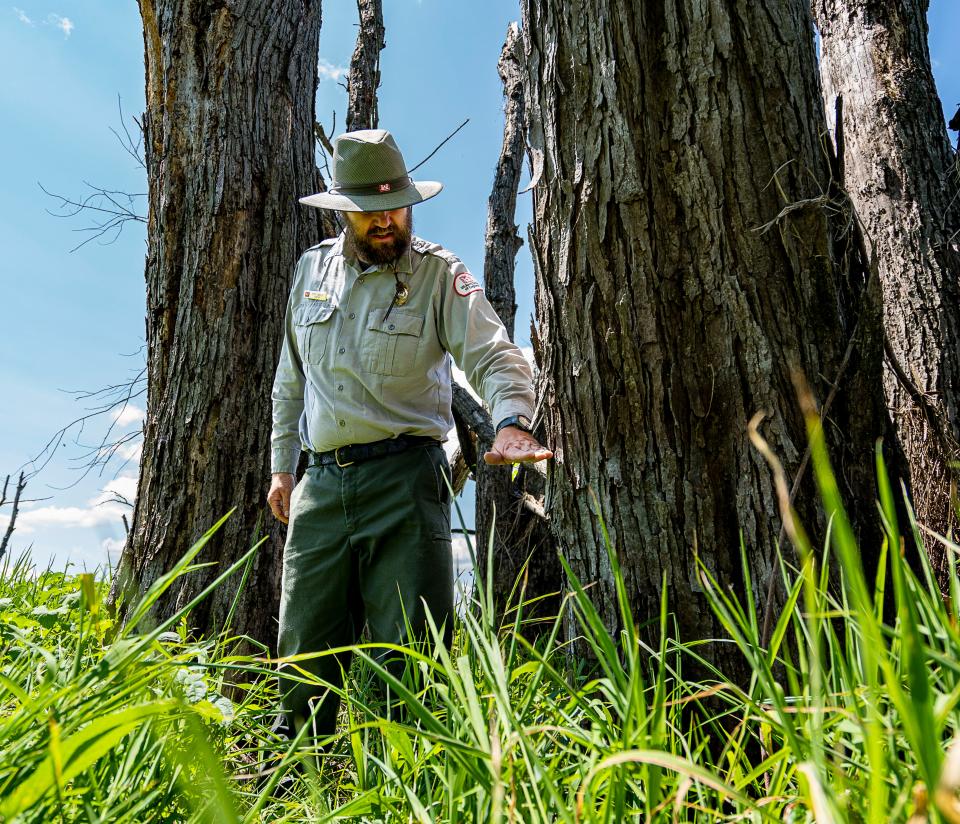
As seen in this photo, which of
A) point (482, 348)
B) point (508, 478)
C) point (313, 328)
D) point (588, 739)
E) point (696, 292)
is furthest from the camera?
point (508, 478)

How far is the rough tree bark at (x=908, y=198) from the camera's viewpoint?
3.85 meters

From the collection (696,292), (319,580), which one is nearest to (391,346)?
(319,580)

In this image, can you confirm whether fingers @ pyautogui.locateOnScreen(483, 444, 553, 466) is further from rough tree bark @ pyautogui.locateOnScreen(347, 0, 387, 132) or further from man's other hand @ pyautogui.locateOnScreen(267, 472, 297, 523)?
rough tree bark @ pyautogui.locateOnScreen(347, 0, 387, 132)

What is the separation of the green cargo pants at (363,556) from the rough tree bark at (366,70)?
4171mm

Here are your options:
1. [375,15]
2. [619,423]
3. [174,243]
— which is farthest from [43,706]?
[375,15]

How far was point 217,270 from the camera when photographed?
12.3 ft

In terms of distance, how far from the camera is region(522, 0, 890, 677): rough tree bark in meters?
2.05

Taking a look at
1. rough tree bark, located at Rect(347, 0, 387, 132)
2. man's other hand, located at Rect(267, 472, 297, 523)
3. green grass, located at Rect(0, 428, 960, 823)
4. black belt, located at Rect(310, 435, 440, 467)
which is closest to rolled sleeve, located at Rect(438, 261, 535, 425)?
black belt, located at Rect(310, 435, 440, 467)

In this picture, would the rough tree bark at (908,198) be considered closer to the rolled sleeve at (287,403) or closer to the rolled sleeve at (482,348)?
the rolled sleeve at (482,348)

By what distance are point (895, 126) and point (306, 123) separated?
3152mm

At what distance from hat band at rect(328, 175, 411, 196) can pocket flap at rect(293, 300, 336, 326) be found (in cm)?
43

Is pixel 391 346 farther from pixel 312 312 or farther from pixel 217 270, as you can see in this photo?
pixel 217 270

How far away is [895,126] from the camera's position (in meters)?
4.27

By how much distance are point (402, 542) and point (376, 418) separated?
1.49ft
